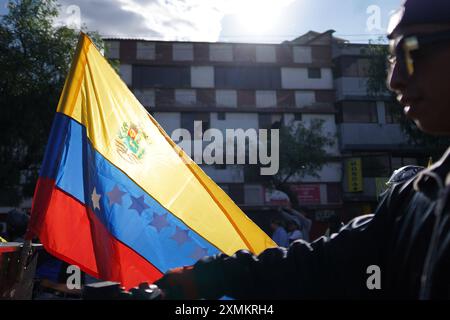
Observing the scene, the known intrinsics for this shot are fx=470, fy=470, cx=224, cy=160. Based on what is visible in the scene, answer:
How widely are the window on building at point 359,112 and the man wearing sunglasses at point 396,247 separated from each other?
2633cm

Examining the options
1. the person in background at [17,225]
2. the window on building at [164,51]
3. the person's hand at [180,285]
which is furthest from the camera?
the window on building at [164,51]

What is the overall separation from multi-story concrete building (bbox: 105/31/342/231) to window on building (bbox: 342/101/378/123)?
73 cm

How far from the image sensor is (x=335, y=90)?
90.2 ft

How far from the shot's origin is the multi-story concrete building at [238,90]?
2559 cm

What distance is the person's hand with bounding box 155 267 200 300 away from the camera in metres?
1.33

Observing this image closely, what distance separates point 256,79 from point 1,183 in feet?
54.3

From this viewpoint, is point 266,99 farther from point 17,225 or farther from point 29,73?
point 17,225

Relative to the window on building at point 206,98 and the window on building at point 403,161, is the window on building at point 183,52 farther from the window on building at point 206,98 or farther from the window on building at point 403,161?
the window on building at point 403,161

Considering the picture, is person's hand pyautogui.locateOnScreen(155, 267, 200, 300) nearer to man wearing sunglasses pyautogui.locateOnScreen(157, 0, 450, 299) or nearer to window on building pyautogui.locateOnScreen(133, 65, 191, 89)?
man wearing sunglasses pyautogui.locateOnScreen(157, 0, 450, 299)

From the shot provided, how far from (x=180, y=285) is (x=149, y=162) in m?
2.23

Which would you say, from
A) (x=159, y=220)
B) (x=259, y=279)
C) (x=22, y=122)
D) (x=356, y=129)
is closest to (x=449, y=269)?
(x=259, y=279)

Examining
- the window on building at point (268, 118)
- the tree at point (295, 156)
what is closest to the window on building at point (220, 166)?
the tree at point (295, 156)

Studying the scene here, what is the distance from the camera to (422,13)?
4.12 feet

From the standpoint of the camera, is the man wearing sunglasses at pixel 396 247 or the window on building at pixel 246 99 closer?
the man wearing sunglasses at pixel 396 247
